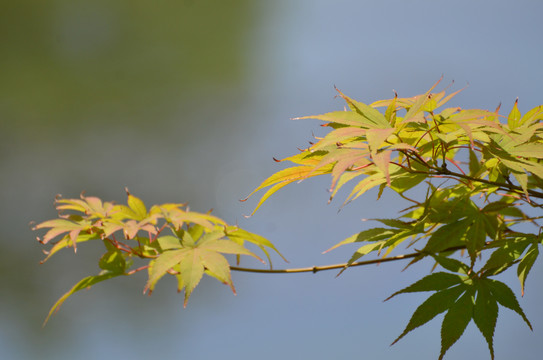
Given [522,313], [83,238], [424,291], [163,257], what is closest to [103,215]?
[83,238]

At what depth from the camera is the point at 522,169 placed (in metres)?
0.55

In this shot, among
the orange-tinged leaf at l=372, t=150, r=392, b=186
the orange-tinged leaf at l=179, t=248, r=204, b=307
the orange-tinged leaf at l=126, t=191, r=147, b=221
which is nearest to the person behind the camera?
the orange-tinged leaf at l=372, t=150, r=392, b=186

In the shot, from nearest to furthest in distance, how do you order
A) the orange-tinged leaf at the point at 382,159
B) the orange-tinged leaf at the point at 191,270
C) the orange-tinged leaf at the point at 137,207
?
the orange-tinged leaf at the point at 382,159, the orange-tinged leaf at the point at 191,270, the orange-tinged leaf at the point at 137,207

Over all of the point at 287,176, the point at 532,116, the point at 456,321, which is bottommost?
the point at 456,321

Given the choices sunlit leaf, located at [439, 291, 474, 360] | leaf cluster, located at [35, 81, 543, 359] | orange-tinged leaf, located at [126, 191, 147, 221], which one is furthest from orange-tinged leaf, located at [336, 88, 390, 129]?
orange-tinged leaf, located at [126, 191, 147, 221]

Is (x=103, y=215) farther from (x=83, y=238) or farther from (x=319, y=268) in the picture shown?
(x=319, y=268)

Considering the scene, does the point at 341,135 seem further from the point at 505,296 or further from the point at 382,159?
the point at 505,296

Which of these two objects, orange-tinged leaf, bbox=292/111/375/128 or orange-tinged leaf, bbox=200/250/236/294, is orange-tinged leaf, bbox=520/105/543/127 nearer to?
orange-tinged leaf, bbox=292/111/375/128

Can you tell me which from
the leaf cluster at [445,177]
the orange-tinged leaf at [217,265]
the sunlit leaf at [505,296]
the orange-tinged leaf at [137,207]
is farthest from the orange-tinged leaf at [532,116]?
the orange-tinged leaf at [137,207]

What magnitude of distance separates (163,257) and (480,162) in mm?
455

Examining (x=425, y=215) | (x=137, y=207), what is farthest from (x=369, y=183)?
(x=137, y=207)

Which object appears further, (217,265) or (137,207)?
(137,207)

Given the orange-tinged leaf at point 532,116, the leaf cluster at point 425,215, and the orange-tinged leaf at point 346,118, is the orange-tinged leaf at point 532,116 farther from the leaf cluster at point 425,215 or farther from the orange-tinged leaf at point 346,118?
the orange-tinged leaf at point 346,118

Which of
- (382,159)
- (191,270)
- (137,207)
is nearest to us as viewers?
(382,159)
